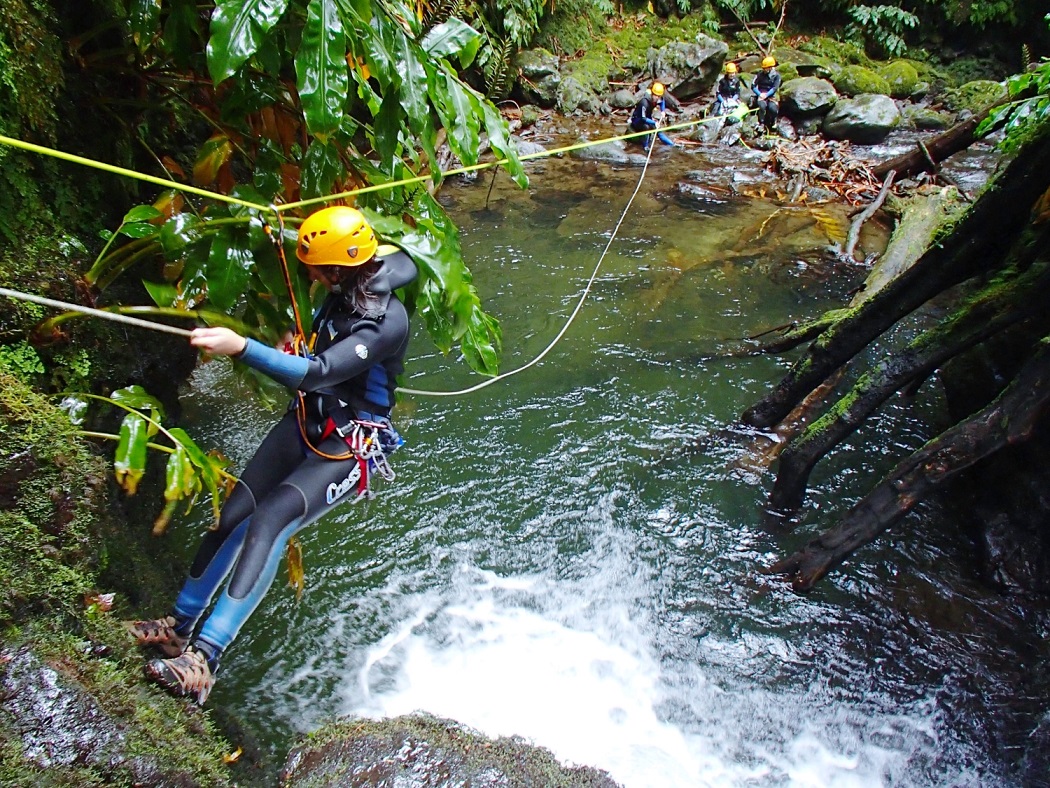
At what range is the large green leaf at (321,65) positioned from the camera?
2498 millimetres

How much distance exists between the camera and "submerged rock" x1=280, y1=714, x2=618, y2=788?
103 inches

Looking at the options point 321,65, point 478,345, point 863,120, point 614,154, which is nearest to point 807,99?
point 863,120

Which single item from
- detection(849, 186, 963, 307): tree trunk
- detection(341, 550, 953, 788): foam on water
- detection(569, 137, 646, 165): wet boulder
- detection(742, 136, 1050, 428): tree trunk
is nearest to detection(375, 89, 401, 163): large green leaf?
detection(341, 550, 953, 788): foam on water

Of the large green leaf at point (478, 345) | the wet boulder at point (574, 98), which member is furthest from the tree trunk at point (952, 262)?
the wet boulder at point (574, 98)

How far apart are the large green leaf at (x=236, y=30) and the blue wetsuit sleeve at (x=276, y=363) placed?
93 centimetres

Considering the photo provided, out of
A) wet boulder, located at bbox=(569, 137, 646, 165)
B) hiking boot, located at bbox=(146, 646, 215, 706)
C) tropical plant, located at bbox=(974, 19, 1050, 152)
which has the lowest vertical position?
hiking boot, located at bbox=(146, 646, 215, 706)

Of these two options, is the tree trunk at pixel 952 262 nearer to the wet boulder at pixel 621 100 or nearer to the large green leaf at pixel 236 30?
the large green leaf at pixel 236 30

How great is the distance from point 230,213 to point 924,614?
15.5 ft

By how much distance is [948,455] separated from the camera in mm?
3836

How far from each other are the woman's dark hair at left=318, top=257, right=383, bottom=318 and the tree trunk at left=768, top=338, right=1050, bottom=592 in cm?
315

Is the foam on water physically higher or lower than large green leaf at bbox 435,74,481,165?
lower

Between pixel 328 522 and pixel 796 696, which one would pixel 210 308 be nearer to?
pixel 328 522

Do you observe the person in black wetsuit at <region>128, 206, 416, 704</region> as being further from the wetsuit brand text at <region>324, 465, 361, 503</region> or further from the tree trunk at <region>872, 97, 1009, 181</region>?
the tree trunk at <region>872, 97, 1009, 181</region>

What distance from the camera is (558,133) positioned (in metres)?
14.7
